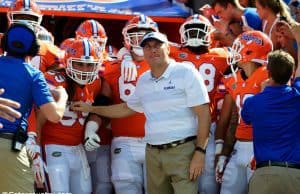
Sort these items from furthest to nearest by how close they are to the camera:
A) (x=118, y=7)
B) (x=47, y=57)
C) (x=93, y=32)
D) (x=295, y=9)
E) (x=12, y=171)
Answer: (x=118, y=7) < (x=93, y=32) < (x=295, y=9) < (x=47, y=57) < (x=12, y=171)

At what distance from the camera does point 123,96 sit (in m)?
5.69

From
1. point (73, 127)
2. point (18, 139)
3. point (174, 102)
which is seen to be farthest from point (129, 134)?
point (18, 139)

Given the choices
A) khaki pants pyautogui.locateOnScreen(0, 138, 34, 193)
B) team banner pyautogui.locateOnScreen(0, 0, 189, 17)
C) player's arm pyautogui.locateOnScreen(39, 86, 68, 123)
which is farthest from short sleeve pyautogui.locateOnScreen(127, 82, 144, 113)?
team banner pyautogui.locateOnScreen(0, 0, 189, 17)

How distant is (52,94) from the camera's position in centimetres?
470

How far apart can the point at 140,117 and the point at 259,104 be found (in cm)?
135

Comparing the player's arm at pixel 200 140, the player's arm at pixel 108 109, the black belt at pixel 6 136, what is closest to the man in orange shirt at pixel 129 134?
the player's arm at pixel 108 109

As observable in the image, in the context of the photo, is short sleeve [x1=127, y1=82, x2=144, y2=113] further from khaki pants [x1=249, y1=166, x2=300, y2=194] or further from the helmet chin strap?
khaki pants [x1=249, y1=166, x2=300, y2=194]

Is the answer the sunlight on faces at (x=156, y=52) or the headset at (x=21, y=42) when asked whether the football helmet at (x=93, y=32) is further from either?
the headset at (x=21, y=42)

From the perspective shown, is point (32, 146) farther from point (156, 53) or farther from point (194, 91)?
point (194, 91)

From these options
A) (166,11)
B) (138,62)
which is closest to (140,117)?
(138,62)

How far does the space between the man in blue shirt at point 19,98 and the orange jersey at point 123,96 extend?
121 centimetres

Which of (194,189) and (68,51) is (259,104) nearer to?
(194,189)

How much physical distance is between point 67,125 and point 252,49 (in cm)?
156

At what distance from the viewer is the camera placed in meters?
4.39
